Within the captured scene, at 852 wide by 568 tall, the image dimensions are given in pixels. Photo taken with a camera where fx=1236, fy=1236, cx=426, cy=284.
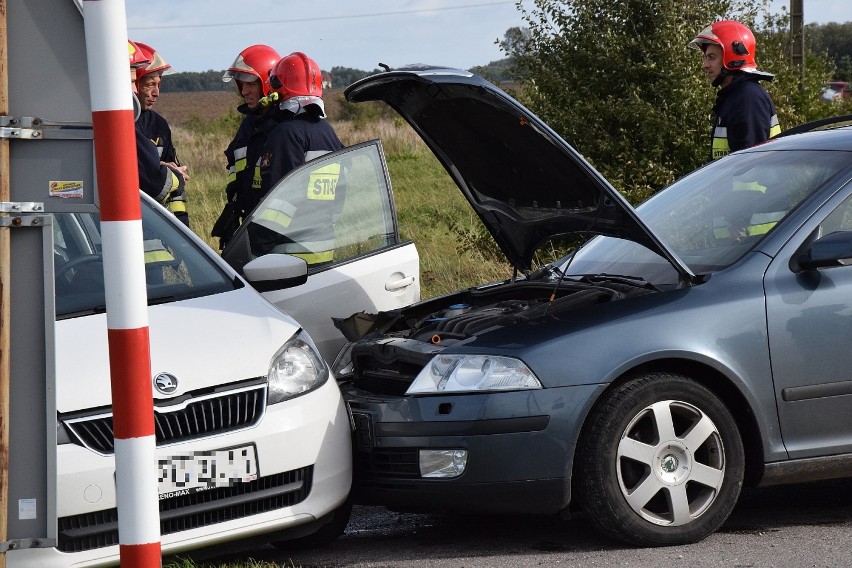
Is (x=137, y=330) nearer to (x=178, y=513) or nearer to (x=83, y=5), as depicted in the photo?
(x=83, y=5)

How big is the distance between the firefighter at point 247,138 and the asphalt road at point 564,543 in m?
2.41

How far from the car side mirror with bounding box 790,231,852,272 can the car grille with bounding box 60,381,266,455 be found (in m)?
2.05

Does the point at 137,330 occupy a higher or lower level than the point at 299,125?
lower

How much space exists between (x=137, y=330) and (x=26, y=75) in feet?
2.34

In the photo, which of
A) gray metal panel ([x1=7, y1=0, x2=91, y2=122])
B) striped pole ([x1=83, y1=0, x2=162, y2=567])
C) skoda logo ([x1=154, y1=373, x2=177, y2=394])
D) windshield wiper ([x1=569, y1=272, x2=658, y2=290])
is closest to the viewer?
striped pole ([x1=83, y1=0, x2=162, y2=567])

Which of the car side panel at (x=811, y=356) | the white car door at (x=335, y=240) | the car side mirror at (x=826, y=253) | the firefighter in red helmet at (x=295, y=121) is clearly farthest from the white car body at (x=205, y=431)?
the firefighter in red helmet at (x=295, y=121)

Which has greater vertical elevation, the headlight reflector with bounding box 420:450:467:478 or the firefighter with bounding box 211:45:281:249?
the firefighter with bounding box 211:45:281:249

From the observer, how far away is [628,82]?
11.0 meters

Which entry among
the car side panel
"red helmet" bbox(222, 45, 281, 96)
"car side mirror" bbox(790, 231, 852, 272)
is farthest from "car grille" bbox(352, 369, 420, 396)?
"red helmet" bbox(222, 45, 281, 96)

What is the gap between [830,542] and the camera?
448 centimetres

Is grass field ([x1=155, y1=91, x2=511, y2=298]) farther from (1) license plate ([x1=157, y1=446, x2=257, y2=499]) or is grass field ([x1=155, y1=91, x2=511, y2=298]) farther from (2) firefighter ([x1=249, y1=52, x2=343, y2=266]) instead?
(1) license plate ([x1=157, y1=446, x2=257, y2=499])

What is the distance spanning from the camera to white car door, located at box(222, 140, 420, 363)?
576cm

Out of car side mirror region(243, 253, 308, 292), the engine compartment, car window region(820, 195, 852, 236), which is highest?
car window region(820, 195, 852, 236)

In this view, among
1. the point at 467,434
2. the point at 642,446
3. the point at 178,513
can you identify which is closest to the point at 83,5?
the point at 178,513
